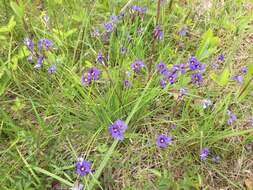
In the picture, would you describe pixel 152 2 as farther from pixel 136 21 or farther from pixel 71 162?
pixel 71 162

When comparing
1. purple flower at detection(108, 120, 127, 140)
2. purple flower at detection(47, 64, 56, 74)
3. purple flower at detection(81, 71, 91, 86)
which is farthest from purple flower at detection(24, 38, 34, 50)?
purple flower at detection(108, 120, 127, 140)

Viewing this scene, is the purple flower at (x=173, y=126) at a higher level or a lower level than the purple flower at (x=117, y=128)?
lower

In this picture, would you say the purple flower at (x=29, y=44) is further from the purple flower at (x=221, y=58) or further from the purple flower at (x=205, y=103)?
the purple flower at (x=221, y=58)

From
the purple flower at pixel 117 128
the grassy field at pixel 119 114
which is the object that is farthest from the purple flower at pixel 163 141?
the purple flower at pixel 117 128

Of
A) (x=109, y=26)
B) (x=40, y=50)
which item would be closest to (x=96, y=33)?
(x=109, y=26)

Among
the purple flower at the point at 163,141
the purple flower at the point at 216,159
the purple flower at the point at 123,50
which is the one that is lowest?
the purple flower at the point at 216,159

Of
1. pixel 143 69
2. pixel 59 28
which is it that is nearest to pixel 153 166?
pixel 143 69

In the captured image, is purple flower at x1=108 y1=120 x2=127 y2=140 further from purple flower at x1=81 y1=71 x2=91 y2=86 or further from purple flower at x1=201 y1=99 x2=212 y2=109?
purple flower at x1=201 y1=99 x2=212 y2=109
